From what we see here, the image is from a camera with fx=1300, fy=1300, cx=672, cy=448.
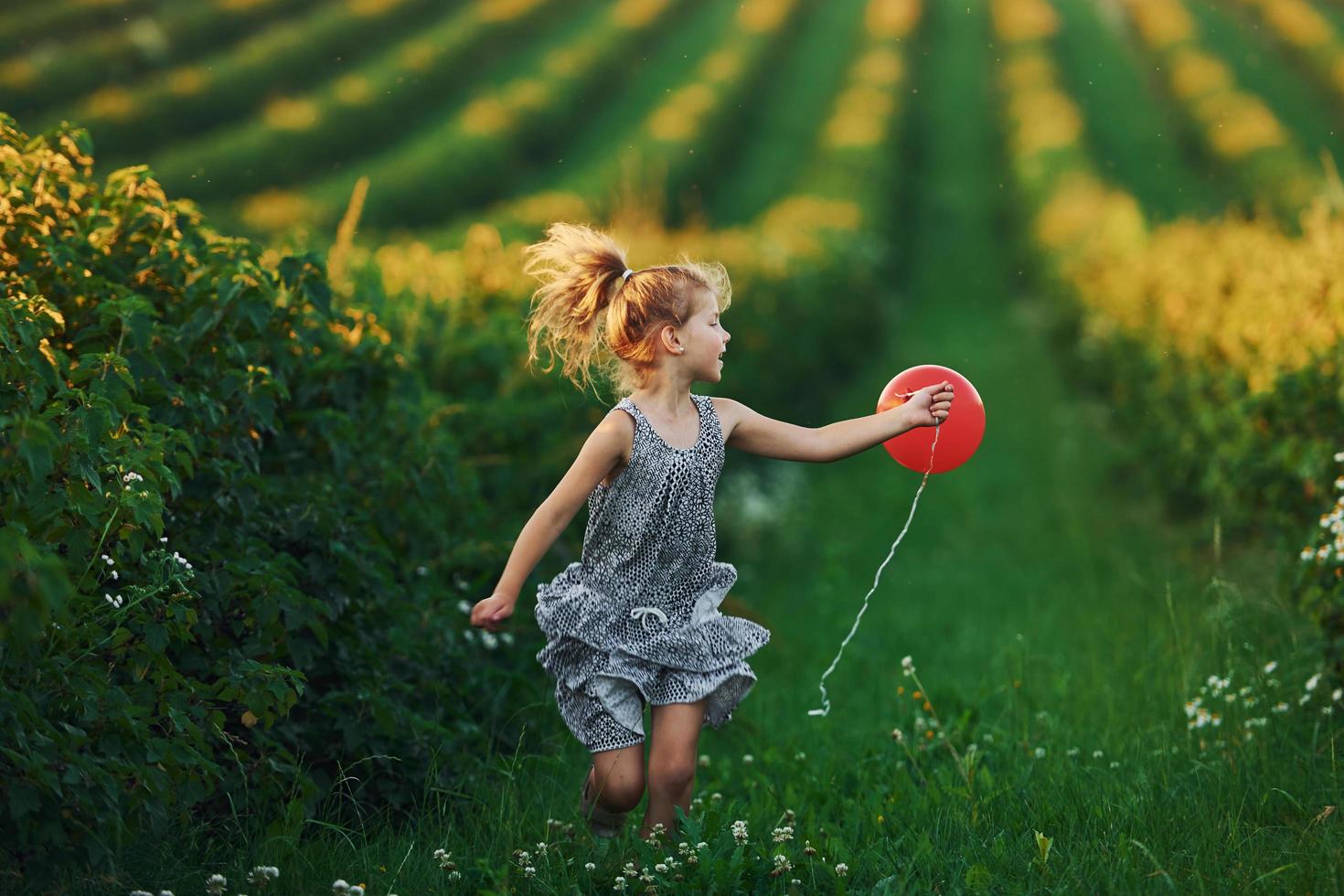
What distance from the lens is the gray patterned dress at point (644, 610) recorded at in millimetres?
3215

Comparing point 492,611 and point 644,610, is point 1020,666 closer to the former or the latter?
point 644,610

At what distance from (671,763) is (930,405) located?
1121 millimetres

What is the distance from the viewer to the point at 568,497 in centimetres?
314

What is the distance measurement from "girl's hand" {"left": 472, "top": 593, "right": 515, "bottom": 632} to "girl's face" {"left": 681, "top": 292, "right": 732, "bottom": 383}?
743mm

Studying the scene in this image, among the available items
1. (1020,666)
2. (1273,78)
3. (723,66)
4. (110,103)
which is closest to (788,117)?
(723,66)

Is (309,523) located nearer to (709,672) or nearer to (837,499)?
(709,672)

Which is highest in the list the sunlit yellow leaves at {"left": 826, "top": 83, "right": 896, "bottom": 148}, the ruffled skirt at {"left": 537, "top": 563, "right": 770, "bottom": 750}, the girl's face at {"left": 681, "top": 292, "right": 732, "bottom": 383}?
the girl's face at {"left": 681, "top": 292, "right": 732, "bottom": 383}

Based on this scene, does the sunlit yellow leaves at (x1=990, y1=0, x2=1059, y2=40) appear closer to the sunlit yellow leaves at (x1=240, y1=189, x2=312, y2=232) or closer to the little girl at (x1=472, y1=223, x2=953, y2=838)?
the sunlit yellow leaves at (x1=240, y1=189, x2=312, y2=232)

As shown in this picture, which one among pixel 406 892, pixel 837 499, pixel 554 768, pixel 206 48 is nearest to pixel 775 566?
pixel 837 499

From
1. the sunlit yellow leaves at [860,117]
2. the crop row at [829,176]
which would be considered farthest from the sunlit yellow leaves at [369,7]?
the sunlit yellow leaves at [860,117]

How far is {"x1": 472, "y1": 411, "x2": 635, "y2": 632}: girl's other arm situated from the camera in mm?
3125

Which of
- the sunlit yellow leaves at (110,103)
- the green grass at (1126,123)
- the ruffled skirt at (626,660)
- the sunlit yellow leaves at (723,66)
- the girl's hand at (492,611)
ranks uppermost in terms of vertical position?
the sunlit yellow leaves at (110,103)

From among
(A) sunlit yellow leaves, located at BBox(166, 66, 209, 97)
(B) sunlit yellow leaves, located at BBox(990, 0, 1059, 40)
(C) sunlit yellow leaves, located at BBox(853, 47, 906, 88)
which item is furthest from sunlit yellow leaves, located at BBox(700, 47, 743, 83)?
(A) sunlit yellow leaves, located at BBox(166, 66, 209, 97)

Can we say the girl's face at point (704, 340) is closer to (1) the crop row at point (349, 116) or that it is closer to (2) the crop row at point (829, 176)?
(2) the crop row at point (829, 176)
